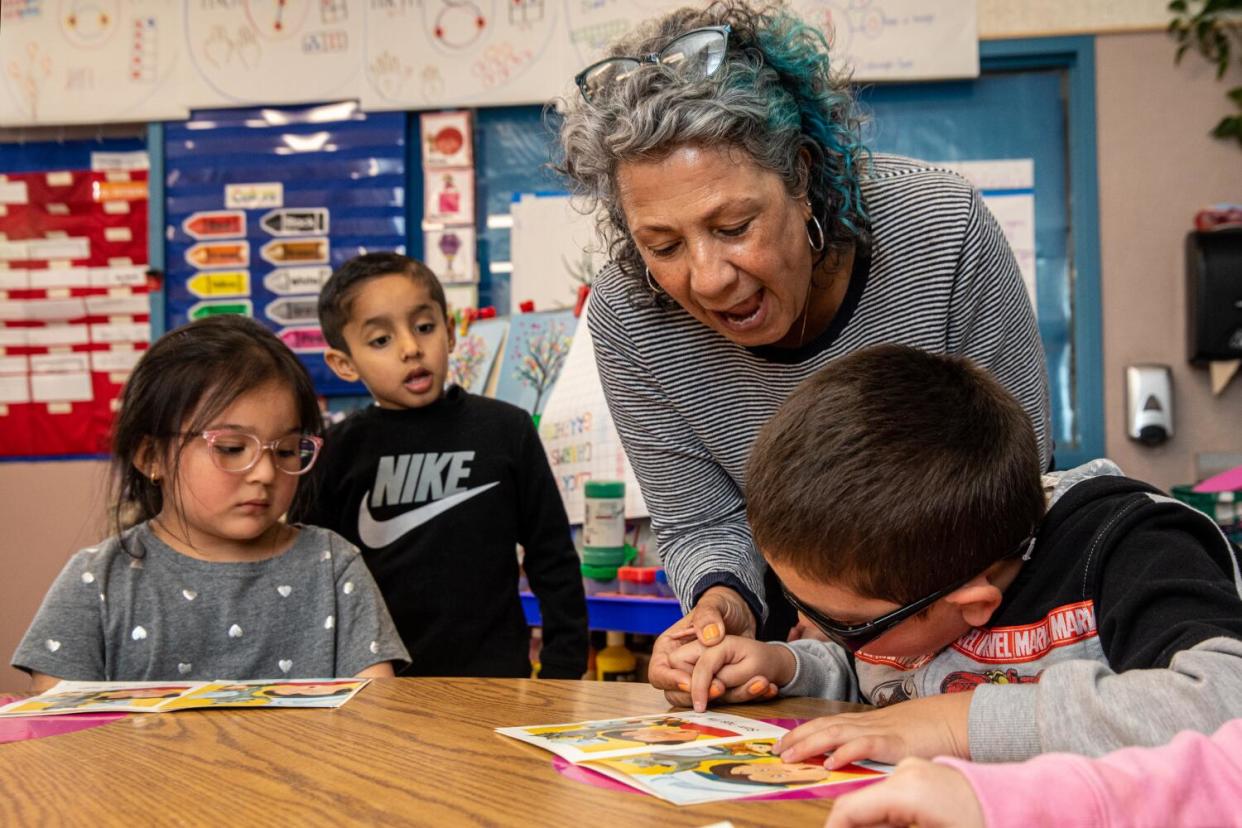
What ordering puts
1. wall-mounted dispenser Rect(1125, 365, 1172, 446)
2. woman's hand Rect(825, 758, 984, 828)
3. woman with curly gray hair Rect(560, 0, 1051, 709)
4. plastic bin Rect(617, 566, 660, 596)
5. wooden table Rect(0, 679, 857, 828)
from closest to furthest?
woman's hand Rect(825, 758, 984, 828), wooden table Rect(0, 679, 857, 828), woman with curly gray hair Rect(560, 0, 1051, 709), plastic bin Rect(617, 566, 660, 596), wall-mounted dispenser Rect(1125, 365, 1172, 446)

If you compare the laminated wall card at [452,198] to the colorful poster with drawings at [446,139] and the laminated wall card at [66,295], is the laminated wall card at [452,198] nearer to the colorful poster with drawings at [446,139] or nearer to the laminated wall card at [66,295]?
the colorful poster with drawings at [446,139]

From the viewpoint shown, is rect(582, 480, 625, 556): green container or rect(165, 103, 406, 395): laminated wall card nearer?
rect(582, 480, 625, 556): green container

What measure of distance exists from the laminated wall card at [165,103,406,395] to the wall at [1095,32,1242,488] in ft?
6.89

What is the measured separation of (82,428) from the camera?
12.5 ft

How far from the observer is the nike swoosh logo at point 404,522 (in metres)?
2.06

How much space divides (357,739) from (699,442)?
70 centimetres

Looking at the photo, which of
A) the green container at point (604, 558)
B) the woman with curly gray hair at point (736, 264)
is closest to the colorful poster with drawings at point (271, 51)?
the green container at point (604, 558)

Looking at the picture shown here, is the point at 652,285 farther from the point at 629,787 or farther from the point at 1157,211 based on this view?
the point at 1157,211

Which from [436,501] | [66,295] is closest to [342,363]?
[436,501]

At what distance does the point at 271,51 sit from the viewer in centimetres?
359

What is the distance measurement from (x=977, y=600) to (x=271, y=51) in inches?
130

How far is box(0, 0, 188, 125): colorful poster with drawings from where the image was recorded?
144 inches

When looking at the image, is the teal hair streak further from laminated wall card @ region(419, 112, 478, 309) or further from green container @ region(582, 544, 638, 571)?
laminated wall card @ region(419, 112, 478, 309)

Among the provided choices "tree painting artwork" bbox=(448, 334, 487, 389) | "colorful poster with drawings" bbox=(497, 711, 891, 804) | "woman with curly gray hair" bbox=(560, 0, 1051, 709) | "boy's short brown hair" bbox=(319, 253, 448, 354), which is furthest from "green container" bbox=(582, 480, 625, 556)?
"colorful poster with drawings" bbox=(497, 711, 891, 804)
